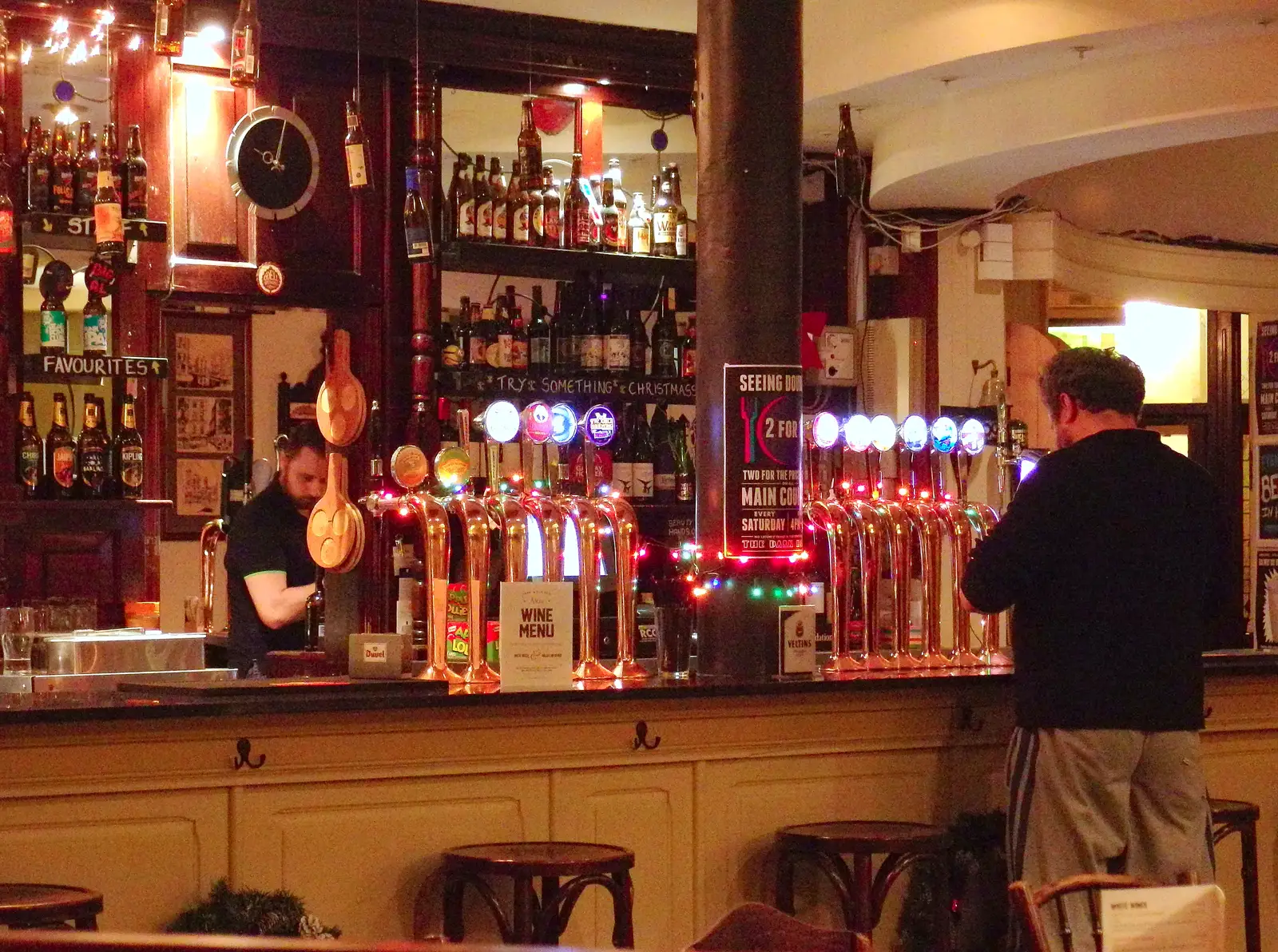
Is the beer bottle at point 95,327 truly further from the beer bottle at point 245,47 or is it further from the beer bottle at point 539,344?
the beer bottle at point 245,47

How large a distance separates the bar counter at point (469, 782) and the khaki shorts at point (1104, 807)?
24.0 inches

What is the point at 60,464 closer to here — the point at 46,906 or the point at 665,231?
the point at 665,231

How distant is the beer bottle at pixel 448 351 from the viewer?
6246 millimetres

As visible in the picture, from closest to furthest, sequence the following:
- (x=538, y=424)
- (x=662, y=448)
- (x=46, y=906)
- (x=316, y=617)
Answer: (x=46, y=906), (x=316, y=617), (x=538, y=424), (x=662, y=448)

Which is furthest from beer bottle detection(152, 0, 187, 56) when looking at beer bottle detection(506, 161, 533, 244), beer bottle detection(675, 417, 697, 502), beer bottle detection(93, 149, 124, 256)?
beer bottle detection(675, 417, 697, 502)

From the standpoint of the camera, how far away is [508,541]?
4.41 meters

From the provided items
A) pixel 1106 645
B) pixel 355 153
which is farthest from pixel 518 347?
pixel 1106 645

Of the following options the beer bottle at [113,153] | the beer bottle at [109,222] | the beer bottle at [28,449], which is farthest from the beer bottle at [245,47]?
the beer bottle at [28,449]

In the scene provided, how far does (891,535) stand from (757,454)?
21.0 inches

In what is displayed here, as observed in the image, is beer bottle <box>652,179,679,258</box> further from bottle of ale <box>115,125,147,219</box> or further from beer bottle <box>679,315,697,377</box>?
bottle of ale <box>115,125,147,219</box>

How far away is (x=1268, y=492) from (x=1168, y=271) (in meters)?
1.22

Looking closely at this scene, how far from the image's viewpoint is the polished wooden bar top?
347 centimetres

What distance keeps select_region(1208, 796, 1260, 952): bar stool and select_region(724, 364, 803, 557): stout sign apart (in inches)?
49.1

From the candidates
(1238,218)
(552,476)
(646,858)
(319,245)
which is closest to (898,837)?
(646,858)
